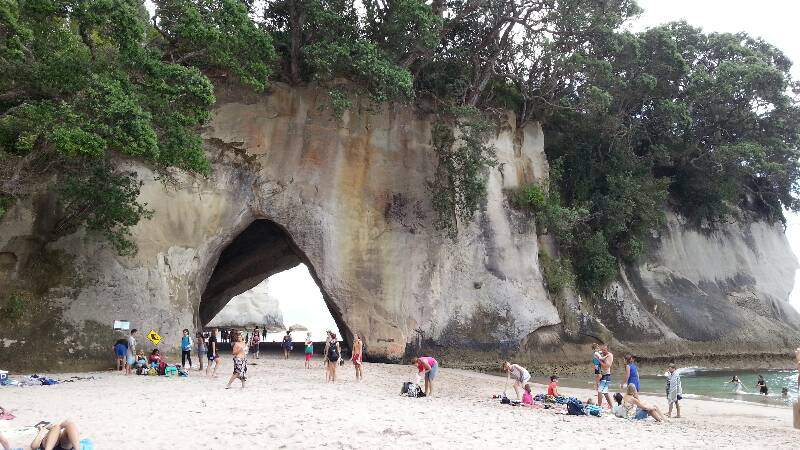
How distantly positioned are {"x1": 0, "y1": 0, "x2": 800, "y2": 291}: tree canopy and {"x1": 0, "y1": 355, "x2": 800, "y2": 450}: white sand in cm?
478

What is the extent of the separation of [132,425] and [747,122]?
26.4m

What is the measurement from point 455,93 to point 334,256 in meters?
7.19

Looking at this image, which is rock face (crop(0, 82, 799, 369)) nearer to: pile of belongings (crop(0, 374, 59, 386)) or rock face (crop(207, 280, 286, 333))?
pile of belongings (crop(0, 374, 59, 386))

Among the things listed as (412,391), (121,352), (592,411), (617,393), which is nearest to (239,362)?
(412,391)

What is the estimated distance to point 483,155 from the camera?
74.3 ft

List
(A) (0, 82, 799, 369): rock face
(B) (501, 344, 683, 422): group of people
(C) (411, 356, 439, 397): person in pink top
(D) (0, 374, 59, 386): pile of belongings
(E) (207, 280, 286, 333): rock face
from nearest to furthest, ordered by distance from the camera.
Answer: (B) (501, 344, 683, 422): group of people → (D) (0, 374, 59, 386): pile of belongings → (C) (411, 356, 439, 397): person in pink top → (A) (0, 82, 799, 369): rock face → (E) (207, 280, 286, 333): rock face

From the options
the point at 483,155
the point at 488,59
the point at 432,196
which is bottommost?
the point at 432,196

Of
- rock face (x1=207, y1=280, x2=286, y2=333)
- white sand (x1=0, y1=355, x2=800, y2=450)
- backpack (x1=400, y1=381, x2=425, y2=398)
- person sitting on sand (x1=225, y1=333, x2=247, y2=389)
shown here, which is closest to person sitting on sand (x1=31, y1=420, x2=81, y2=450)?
white sand (x1=0, y1=355, x2=800, y2=450)

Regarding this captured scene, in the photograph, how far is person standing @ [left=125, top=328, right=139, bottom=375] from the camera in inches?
572

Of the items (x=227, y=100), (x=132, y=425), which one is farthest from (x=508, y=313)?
(x=132, y=425)

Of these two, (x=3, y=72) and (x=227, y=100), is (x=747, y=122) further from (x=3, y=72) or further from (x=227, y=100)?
(x=3, y=72)

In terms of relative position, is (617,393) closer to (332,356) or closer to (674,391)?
(674,391)

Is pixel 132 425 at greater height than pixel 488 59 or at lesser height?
lesser

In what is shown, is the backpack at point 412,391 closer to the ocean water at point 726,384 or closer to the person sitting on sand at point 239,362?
the person sitting on sand at point 239,362
